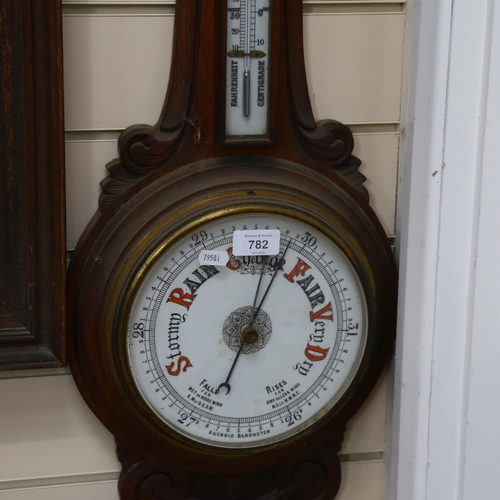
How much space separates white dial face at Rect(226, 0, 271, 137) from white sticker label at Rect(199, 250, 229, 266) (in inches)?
7.0

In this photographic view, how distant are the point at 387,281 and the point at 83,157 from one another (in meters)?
0.51

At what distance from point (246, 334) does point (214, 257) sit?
0.41 ft

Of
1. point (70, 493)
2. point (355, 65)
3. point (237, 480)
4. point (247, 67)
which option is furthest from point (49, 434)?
point (355, 65)

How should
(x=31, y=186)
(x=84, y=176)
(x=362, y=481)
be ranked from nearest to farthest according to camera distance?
(x=31, y=186) < (x=84, y=176) < (x=362, y=481)

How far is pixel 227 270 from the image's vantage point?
1.08 m

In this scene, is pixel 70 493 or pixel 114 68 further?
pixel 70 493

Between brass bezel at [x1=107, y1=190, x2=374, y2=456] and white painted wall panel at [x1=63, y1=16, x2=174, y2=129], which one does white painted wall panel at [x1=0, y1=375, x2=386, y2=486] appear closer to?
brass bezel at [x1=107, y1=190, x2=374, y2=456]

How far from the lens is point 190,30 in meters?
1.05

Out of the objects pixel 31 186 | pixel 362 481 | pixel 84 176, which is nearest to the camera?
pixel 31 186

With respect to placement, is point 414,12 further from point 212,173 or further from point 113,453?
point 113,453

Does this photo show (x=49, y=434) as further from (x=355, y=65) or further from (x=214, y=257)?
(x=355, y=65)

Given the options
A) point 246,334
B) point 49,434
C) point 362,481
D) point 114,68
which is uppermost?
point 114,68

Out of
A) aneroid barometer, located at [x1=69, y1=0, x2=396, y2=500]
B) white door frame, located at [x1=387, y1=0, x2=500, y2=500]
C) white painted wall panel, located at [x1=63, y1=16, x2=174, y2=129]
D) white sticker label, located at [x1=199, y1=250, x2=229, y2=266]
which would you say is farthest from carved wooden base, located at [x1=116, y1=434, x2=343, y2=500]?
white painted wall panel, located at [x1=63, y1=16, x2=174, y2=129]

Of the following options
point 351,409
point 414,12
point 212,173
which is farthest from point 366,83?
point 351,409
